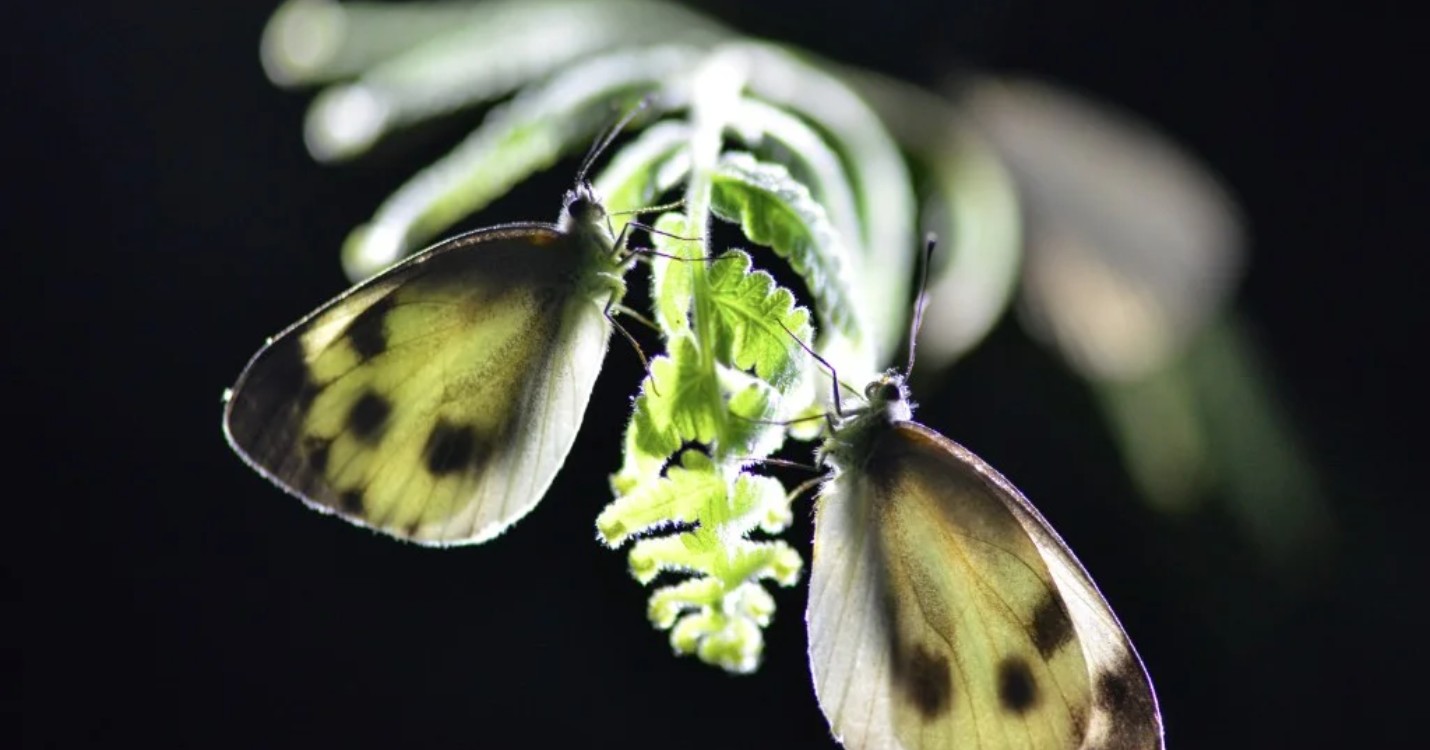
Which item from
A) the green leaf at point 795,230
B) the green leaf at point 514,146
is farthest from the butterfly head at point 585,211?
the green leaf at point 795,230

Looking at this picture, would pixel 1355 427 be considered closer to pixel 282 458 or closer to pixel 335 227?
pixel 282 458

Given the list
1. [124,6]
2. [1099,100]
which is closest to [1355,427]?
[1099,100]

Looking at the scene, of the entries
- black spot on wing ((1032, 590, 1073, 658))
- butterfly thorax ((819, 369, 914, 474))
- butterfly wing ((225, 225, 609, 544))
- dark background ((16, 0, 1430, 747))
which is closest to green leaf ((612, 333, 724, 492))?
butterfly wing ((225, 225, 609, 544))

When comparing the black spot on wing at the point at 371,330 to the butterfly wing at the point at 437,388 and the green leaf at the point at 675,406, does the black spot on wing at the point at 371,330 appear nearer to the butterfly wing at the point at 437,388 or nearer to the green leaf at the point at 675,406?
the butterfly wing at the point at 437,388

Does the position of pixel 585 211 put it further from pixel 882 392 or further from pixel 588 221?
pixel 882 392

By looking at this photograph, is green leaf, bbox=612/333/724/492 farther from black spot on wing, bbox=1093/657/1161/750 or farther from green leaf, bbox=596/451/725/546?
black spot on wing, bbox=1093/657/1161/750

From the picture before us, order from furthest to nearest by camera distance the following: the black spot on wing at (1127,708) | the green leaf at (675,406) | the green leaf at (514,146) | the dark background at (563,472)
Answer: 1. the dark background at (563,472)
2. the green leaf at (514,146)
3. the black spot on wing at (1127,708)
4. the green leaf at (675,406)

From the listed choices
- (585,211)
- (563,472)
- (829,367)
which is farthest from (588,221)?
(563,472)
